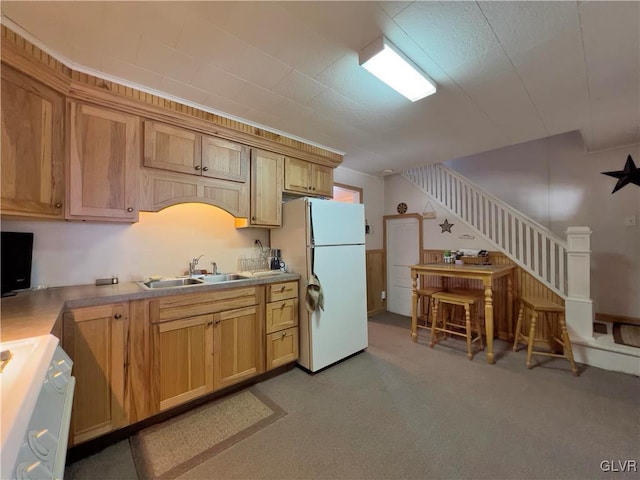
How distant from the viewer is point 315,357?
2.59 meters

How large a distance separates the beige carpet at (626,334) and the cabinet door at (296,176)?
360 centimetres

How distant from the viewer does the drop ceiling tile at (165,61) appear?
1596mm

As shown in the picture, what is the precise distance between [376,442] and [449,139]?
9.72ft

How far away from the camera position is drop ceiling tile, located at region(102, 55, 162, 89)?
1.71m

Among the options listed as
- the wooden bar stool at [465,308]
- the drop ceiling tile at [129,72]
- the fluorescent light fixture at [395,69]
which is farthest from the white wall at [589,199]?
the drop ceiling tile at [129,72]

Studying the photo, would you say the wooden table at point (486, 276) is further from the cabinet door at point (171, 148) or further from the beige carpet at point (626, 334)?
the cabinet door at point (171, 148)

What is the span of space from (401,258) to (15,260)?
449cm

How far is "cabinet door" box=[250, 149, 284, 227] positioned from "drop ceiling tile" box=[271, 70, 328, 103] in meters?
0.73

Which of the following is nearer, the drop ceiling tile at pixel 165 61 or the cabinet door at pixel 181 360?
the drop ceiling tile at pixel 165 61

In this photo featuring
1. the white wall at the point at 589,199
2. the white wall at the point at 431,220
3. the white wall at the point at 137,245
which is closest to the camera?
the white wall at the point at 137,245

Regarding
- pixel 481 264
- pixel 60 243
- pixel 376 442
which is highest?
pixel 60 243

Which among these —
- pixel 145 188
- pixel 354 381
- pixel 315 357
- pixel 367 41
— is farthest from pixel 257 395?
pixel 367 41

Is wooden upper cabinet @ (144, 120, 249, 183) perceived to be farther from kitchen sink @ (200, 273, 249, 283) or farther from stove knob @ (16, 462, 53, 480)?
stove knob @ (16, 462, 53, 480)

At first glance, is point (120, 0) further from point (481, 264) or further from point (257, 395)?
point (481, 264)
